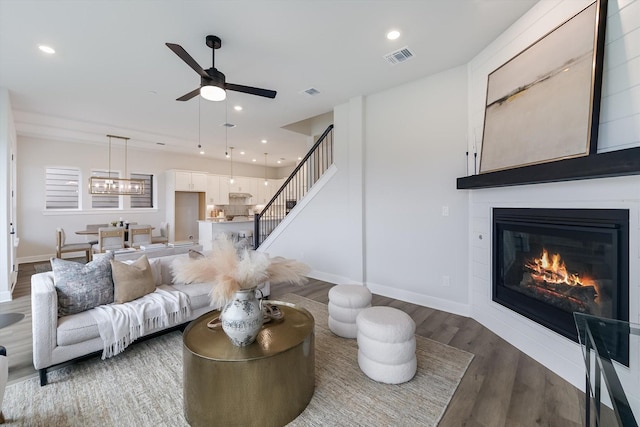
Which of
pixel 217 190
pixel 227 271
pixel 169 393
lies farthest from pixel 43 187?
pixel 227 271

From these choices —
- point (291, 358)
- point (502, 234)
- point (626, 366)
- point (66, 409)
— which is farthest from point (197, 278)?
point (502, 234)

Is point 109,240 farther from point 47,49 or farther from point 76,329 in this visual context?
point 76,329

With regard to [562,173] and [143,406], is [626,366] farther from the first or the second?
[143,406]

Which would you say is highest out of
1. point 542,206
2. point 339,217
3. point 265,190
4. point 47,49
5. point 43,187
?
point 47,49

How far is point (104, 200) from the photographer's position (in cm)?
763

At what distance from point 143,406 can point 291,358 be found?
114 centimetres

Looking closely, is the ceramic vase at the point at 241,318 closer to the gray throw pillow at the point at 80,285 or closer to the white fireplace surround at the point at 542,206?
the gray throw pillow at the point at 80,285

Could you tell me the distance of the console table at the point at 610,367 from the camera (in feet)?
3.37

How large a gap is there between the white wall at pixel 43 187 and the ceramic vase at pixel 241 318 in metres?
7.95

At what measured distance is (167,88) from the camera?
407 centimetres

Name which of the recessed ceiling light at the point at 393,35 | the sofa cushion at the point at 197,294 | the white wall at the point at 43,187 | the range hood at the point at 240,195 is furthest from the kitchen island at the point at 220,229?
the recessed ceiling light at the point at 393,35

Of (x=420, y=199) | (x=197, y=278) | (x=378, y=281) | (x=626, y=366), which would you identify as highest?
(x=420, y=199)

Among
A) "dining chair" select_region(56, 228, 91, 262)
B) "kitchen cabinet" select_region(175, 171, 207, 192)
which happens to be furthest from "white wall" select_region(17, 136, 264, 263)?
"dining chair" select_region(56, 228, 91, 262)

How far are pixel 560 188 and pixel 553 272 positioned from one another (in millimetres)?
758
